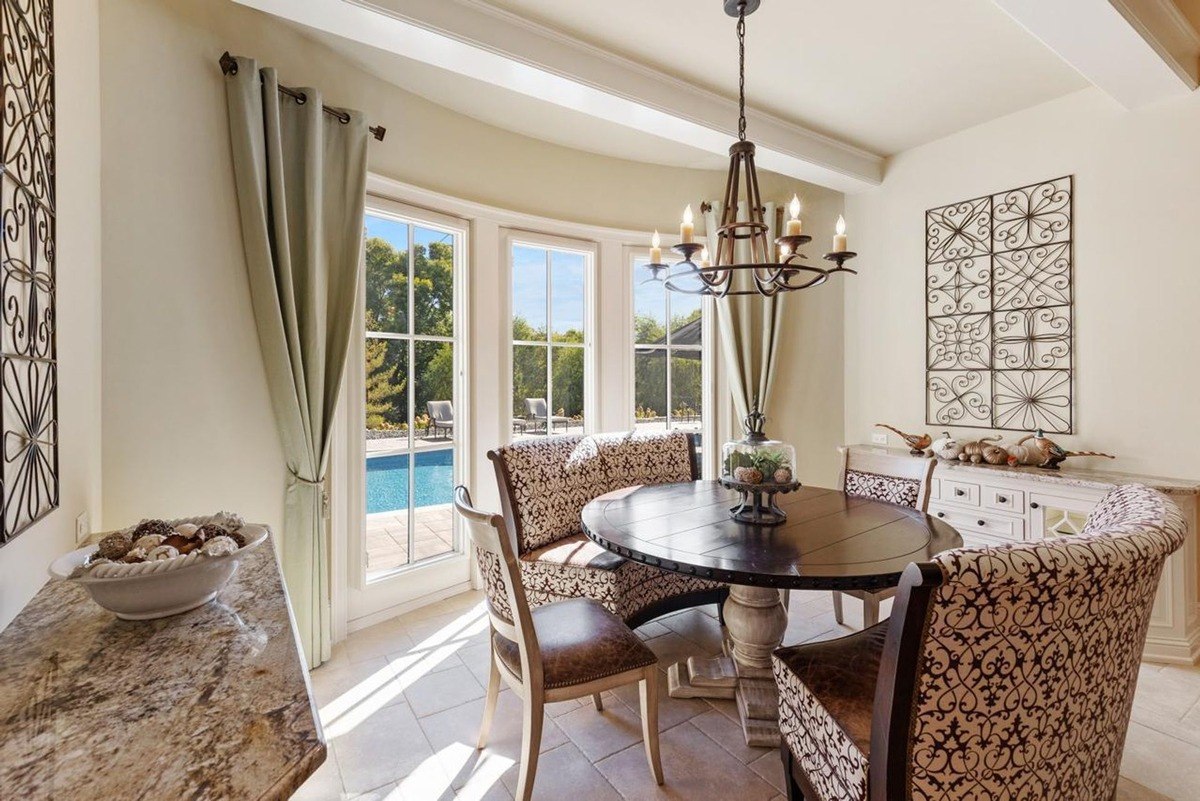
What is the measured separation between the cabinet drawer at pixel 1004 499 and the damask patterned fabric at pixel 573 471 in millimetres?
1646

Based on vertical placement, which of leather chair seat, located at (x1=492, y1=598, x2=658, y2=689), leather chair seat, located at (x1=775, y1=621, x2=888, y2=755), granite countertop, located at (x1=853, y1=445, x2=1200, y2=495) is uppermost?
granite countertop, located at (x1=853, y1=445, x2=1200, y2=495)

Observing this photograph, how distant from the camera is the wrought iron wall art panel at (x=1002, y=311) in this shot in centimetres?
307

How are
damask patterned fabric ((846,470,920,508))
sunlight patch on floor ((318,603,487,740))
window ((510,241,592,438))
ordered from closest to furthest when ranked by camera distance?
sunlight patch on floor ((318,603,487,740)), damask patterned fabric ((846,470,920,508)), window ((510,241,592,438))

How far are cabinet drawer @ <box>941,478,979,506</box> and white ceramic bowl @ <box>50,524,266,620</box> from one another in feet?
11.3

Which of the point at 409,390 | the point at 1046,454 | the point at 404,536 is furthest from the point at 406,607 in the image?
the point at 1046,454

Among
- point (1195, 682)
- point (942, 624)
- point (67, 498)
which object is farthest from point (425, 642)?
point (1195, 682)

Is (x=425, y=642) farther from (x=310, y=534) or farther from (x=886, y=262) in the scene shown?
(x=886, y=262)

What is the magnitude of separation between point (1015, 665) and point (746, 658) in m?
1.42

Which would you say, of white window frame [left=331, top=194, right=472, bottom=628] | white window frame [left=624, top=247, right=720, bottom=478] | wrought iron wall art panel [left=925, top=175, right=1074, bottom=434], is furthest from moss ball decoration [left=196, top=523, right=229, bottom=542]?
wrought iron wall art panel [left=925, top=175, right=1074, bottom=434]

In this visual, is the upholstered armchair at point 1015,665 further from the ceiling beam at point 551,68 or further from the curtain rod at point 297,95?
the curtain rod at point 297,95

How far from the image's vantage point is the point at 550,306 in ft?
12.1

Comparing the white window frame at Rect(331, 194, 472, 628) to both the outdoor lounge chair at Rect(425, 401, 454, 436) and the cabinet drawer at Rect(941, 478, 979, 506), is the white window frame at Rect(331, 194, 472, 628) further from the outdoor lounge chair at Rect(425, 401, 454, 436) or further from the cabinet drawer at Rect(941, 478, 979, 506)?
the cabinet drawer at Rect(941, 478, 979, 506)

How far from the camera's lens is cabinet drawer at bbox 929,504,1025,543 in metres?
2.88

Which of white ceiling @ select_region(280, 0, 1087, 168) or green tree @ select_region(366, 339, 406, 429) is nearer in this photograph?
white ceiling @ select_region(280, 0, 1087, 168)
